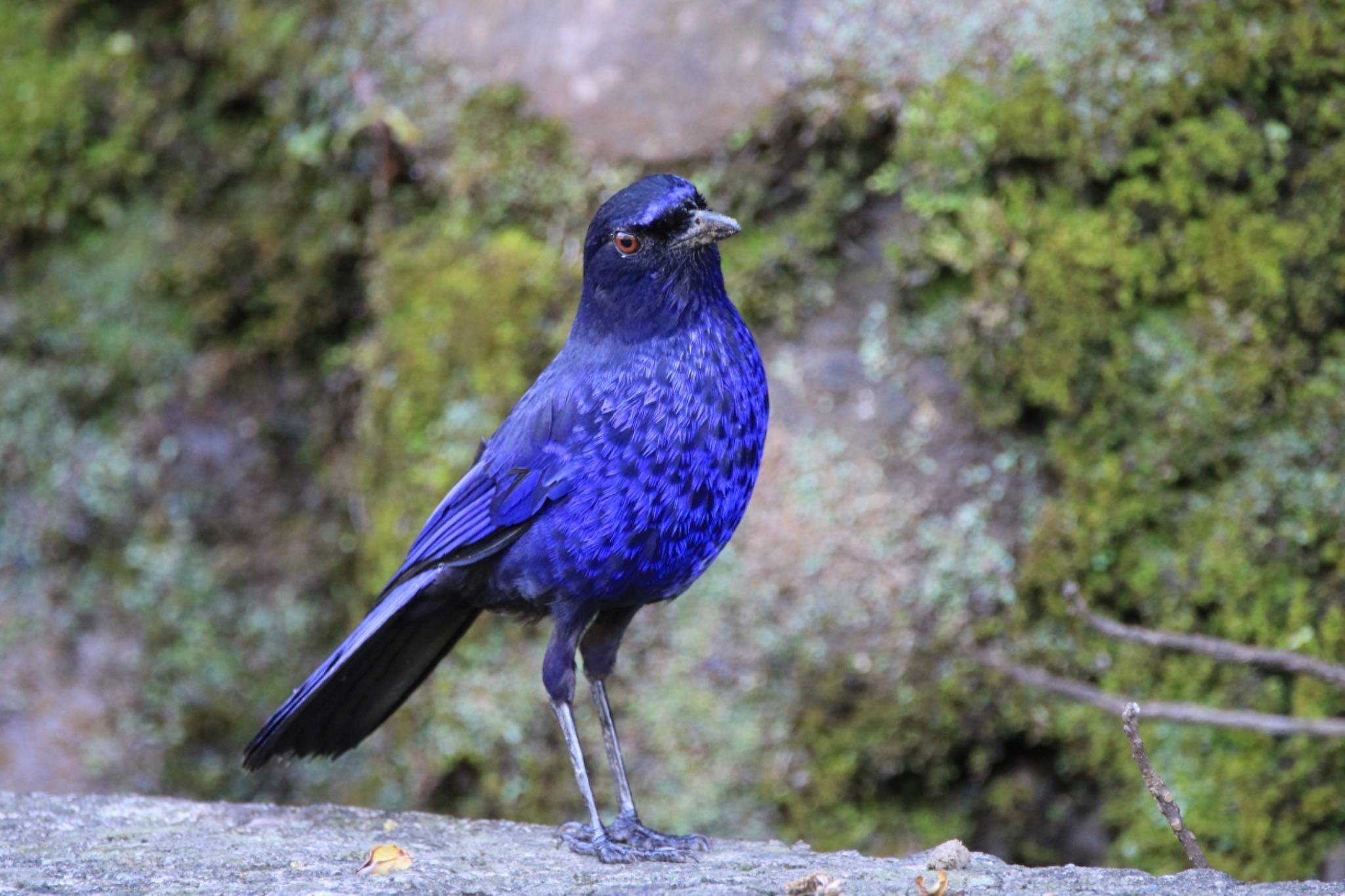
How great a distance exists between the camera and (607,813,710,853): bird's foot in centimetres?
405

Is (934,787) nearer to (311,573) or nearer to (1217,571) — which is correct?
(1217,571)

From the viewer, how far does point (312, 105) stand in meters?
5.92

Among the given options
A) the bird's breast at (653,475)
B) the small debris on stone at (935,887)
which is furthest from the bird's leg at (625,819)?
the small debris on stone at (935,887)

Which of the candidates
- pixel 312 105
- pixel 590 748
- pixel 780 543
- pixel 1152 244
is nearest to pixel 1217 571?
pixel 1152 244

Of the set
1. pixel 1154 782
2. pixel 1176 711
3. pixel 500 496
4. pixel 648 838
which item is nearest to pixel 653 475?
pixel 500 496

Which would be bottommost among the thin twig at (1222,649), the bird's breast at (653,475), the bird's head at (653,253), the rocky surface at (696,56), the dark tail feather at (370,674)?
the thin twig at (1222,649)

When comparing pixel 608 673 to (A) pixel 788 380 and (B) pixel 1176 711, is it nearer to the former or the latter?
(A) pixel 788 380

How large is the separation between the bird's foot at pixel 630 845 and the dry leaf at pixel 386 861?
501mm

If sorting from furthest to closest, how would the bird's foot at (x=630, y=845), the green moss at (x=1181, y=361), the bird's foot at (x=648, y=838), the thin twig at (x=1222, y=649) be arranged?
the green moss at (x=1181, y=361) < the thin twig at (x=1222, y=649) < the bird's foot at (x=648, y=838) < the bird's foot at (x=630, y=845)

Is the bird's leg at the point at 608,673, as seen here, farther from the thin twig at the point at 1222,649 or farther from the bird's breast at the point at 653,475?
the thin twig at the point at 1222,649

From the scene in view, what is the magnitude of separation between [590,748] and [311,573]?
158cm

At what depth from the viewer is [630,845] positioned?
4.04m

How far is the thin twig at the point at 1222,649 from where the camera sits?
4.29 metres

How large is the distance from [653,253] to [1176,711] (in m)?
2.01
